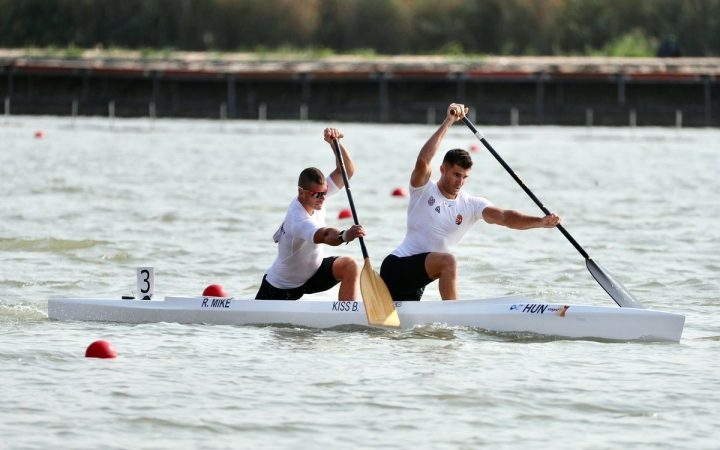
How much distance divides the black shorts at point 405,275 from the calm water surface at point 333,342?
1.14 feet

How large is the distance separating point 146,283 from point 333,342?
1815 mm

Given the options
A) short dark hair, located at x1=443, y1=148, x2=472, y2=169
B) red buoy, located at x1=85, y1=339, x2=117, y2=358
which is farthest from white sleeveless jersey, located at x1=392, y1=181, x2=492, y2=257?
red buoy, located at x1=85, y1=339, x2=117, y2=358

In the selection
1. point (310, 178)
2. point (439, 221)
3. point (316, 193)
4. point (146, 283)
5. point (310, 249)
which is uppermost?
point (310, 178)

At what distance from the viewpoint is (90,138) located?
137 ft

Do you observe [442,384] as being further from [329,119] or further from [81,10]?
[81,10]

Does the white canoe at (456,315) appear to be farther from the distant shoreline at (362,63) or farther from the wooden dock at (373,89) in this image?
the distant shoreline at (362,63)

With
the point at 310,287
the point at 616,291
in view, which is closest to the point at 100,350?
the point at 310,287

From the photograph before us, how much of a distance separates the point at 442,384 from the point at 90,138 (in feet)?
114

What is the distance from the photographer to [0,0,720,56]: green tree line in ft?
258

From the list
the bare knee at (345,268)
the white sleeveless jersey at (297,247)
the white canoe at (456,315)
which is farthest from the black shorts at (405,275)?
the white sleeveless jersey at (297,247)

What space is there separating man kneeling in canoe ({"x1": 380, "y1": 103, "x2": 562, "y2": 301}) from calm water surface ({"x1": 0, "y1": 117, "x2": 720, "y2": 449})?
1.60 ft

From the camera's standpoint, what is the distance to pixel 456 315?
404 inches

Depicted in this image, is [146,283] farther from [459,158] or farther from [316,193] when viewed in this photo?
[459,158]

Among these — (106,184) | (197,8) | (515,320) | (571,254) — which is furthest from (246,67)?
(515,320)
